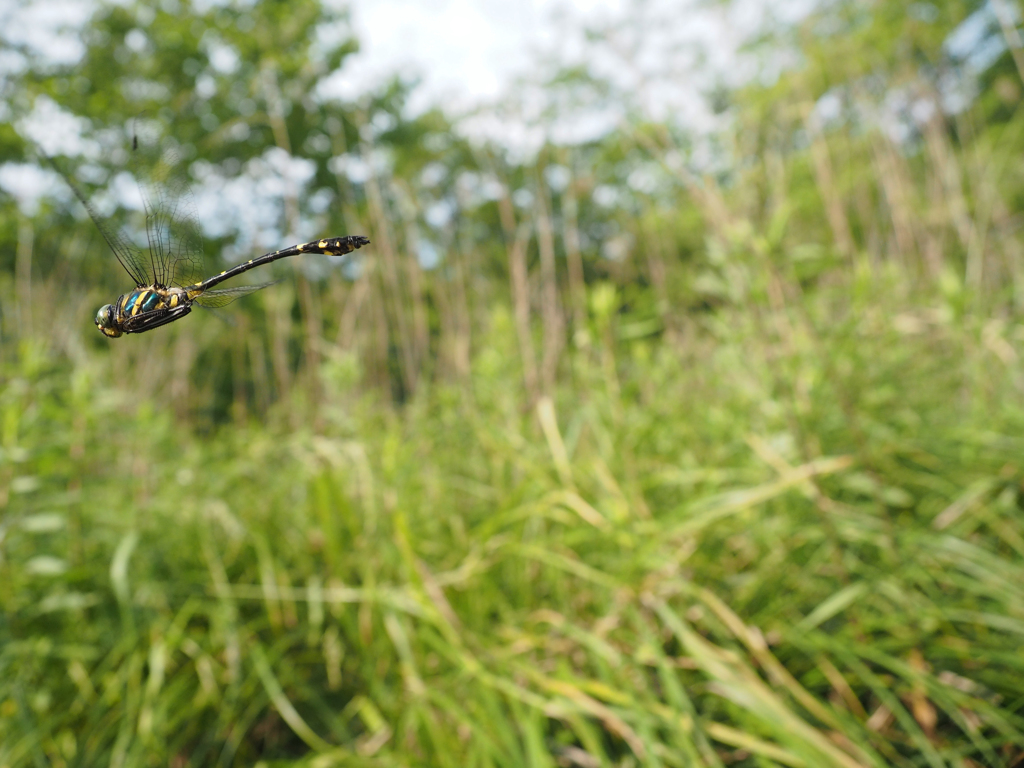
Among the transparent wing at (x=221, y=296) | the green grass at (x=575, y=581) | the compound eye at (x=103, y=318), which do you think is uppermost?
the compound eye at (x=103, y=318)

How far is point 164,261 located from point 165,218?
Result: 31 millimetres

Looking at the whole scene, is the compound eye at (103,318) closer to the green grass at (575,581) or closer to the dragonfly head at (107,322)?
the dragonfly head at (107,322)

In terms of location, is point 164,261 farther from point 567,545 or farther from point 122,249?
point 567,545

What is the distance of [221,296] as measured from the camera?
12.7 inches

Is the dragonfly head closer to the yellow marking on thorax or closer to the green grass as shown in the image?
the yellow marking on thorax

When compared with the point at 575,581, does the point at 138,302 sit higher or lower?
higher

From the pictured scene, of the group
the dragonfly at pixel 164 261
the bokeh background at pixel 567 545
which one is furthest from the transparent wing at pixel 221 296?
the bokeh background at pixel 567 545

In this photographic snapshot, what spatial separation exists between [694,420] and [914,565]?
853mm

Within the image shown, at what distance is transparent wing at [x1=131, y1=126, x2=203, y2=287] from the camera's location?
0.37 meters

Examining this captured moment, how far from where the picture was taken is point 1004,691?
4.12ft

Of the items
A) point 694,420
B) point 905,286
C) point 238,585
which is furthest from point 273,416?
point 905,286

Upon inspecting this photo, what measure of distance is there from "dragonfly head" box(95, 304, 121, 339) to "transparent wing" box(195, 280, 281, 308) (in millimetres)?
54

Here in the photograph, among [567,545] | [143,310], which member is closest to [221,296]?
[143,310]

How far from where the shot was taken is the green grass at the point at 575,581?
1.24 meters
